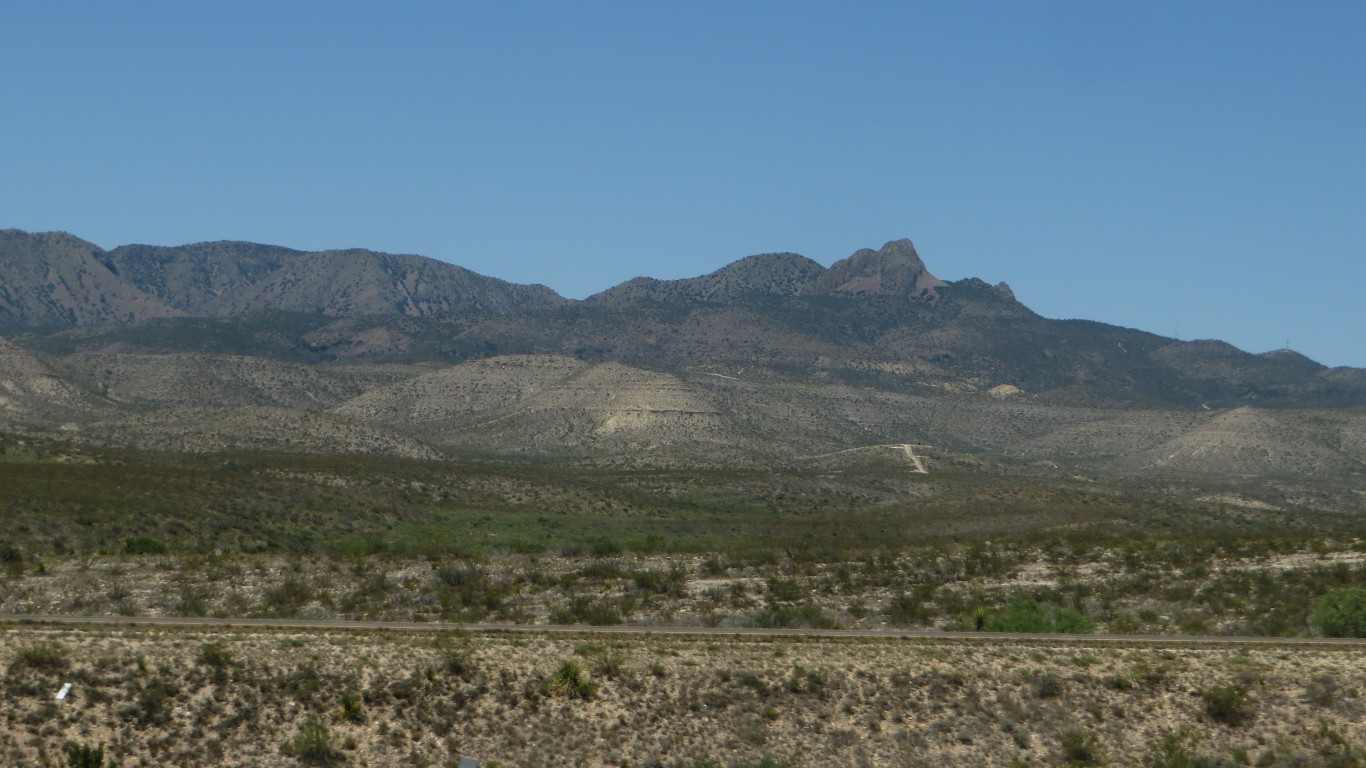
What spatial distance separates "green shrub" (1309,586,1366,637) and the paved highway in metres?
0.99

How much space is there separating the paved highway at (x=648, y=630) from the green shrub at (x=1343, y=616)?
3.26ft

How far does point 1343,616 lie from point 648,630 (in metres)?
18.7

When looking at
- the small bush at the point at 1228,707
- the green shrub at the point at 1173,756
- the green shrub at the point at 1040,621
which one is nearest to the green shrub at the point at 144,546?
the green shrub at the point at 1040,621

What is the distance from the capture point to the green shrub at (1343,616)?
4481cm

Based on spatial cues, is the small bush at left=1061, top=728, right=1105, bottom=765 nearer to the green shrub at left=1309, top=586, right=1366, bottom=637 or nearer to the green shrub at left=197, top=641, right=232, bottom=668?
the green shrub at left=1309, top=586, right=1366, bottom=637

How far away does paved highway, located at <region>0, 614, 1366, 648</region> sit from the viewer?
39.6 m

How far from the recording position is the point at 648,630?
41719mm

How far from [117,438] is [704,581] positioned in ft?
339

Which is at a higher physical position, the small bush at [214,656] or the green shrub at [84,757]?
the small bush at [214,656]

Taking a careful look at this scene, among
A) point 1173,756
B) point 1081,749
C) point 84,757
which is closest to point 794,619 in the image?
point 1081,749

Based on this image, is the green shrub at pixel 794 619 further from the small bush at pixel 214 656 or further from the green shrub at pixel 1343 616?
the small bush at pixel 214 656

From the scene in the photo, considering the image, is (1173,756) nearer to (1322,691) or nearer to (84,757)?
(1322,691)

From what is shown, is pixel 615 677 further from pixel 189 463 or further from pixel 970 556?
pixel 189 463

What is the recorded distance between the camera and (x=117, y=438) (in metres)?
145
